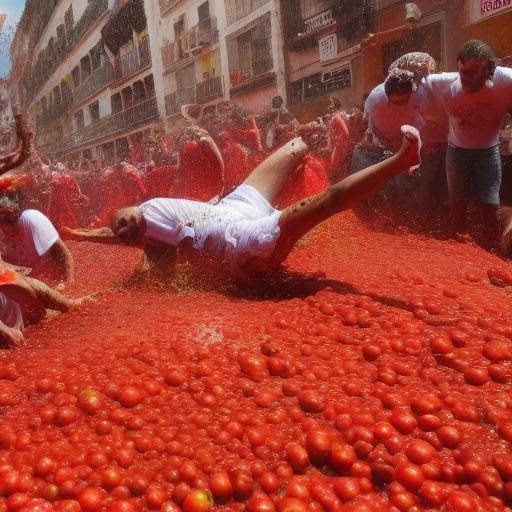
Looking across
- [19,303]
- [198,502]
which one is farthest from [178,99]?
[198,502]

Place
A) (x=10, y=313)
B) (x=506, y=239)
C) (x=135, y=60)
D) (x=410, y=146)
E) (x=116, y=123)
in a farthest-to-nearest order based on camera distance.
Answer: (x=116, y=123)
(x=135, y=60)
(x=506, y=239)
(x=10, y=313)
(x=410, y=146)

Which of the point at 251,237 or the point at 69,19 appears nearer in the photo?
the point at 251,237

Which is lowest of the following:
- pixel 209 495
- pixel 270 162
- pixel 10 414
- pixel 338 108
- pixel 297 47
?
pixel 209 495

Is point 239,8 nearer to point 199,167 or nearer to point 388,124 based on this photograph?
point 199,167

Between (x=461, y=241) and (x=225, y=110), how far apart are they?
11.5 ft

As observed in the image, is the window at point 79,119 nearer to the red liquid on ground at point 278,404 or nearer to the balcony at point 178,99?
the balcony at point 178,99

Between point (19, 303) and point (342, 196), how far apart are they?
1.87 metres

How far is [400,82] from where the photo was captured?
3896 mm

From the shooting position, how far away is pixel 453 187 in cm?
414

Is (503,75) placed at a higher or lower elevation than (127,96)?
lower

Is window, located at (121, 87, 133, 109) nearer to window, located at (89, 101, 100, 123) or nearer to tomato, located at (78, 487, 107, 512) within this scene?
window, located at (89, 101, 100, 123)

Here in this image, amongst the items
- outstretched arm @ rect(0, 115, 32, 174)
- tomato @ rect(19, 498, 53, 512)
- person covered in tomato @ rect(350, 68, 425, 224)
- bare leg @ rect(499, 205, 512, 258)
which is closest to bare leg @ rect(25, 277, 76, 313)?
outstretched arm @ rect(0, 115, 32, 174)

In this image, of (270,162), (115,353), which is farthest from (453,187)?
(115,353)

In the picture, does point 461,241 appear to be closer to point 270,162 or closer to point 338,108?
point 270,162
